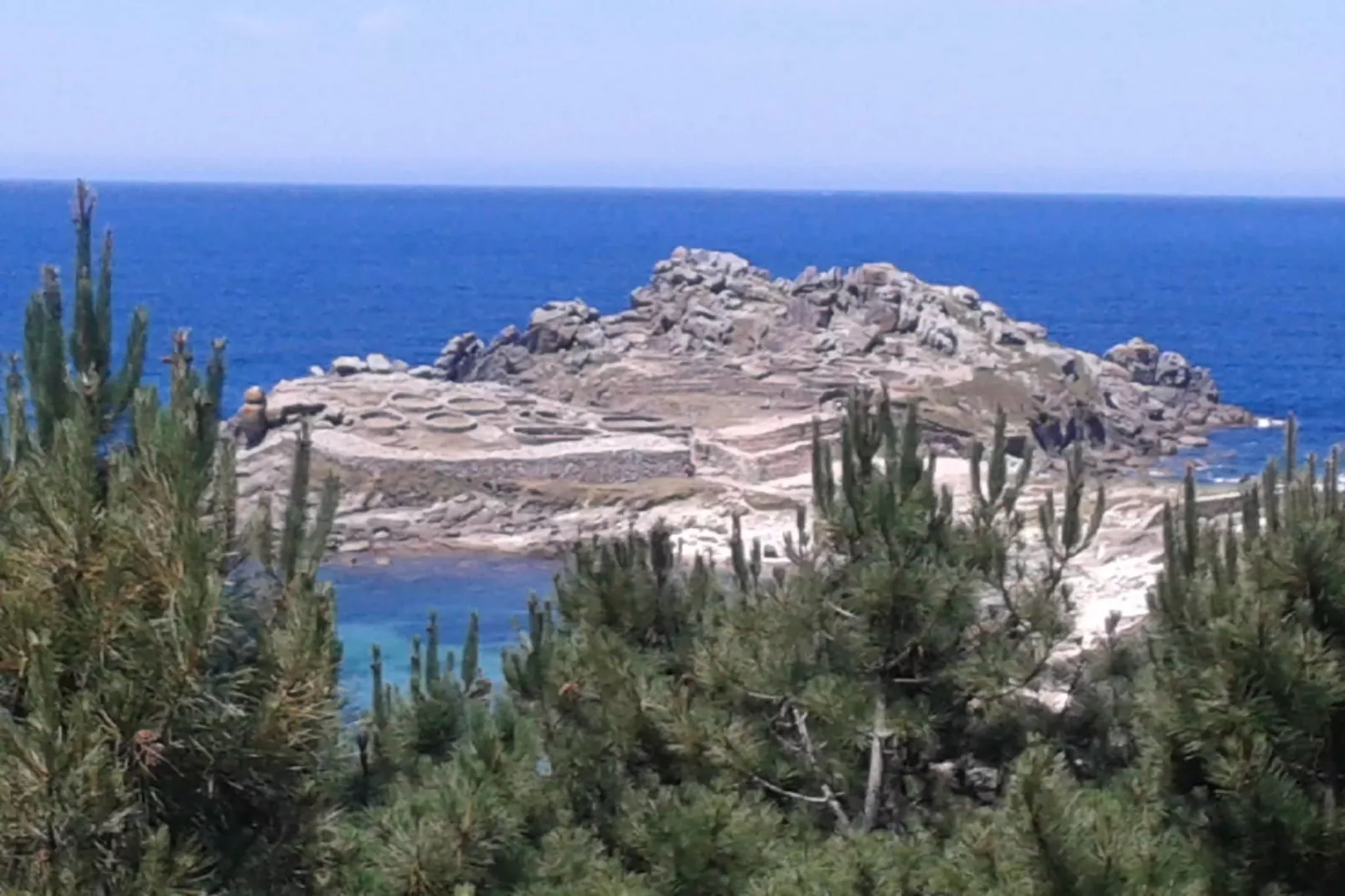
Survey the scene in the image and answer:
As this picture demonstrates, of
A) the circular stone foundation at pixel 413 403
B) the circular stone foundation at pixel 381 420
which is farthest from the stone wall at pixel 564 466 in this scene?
the circular stone foundation at pixel 413 403

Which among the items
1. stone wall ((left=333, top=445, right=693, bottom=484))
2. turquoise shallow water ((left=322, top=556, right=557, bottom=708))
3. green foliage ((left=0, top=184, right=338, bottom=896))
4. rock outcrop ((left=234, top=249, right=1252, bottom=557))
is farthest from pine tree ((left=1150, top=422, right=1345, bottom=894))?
stone wall ((left=333, top=445, right=693, bottom=484))

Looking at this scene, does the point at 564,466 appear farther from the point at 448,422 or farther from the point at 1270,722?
the point at 1270,722

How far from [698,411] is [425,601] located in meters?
16.2

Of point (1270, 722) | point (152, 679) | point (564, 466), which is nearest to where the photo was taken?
point (152, 679)

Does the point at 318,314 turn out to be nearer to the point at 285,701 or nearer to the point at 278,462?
the point at 278,462

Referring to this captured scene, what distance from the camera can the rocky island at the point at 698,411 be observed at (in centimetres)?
4044

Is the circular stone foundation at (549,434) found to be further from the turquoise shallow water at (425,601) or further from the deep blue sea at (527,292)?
the deep blue sea at (527,292)

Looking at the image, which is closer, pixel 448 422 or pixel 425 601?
pixel 425 601

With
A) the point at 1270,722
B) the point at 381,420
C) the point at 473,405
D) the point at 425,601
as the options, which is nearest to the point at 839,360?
the point at 473,405

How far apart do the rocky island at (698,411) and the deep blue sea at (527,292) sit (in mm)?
3199

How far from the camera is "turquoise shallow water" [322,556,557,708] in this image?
31.7 m

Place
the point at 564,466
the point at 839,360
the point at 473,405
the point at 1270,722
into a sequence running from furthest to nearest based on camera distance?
the point at 839,360 < the point at 473,405 < the point at 564,466 < the point at 1270,722

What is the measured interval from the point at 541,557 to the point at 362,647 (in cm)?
745

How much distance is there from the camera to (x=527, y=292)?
118625mm
